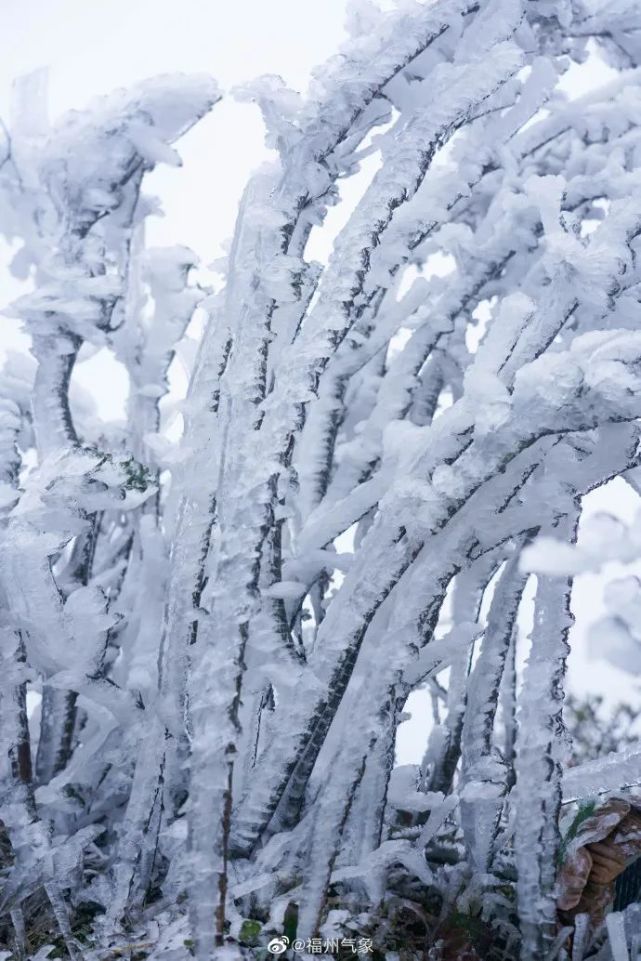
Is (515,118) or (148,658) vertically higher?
(515,118)

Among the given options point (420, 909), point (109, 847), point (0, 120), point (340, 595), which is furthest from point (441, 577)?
point (0, 120)

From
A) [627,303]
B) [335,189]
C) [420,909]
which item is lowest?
[420,909]

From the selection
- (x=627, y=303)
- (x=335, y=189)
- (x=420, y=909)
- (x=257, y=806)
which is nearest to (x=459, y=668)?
(x=420, y=909)

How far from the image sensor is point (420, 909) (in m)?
1.65

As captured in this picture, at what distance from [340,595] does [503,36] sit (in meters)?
1.36

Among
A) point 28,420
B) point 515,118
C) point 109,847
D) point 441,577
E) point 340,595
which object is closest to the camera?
point 441,577

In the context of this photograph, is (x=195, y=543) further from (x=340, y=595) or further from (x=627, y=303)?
(x=627, y=303)

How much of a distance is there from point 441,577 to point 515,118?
5.40 feet

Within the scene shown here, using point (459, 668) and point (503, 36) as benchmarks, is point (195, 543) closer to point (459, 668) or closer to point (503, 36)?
point (459, 668)

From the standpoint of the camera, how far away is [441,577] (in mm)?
1533

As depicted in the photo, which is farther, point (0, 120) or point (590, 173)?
point (590, 173)

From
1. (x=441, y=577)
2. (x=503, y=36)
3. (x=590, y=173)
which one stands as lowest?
(x=441, y=577)

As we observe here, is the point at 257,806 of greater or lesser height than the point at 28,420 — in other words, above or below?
below

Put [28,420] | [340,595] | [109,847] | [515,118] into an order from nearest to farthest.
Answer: [340,595], [109,847], [515,118], [28,420]
